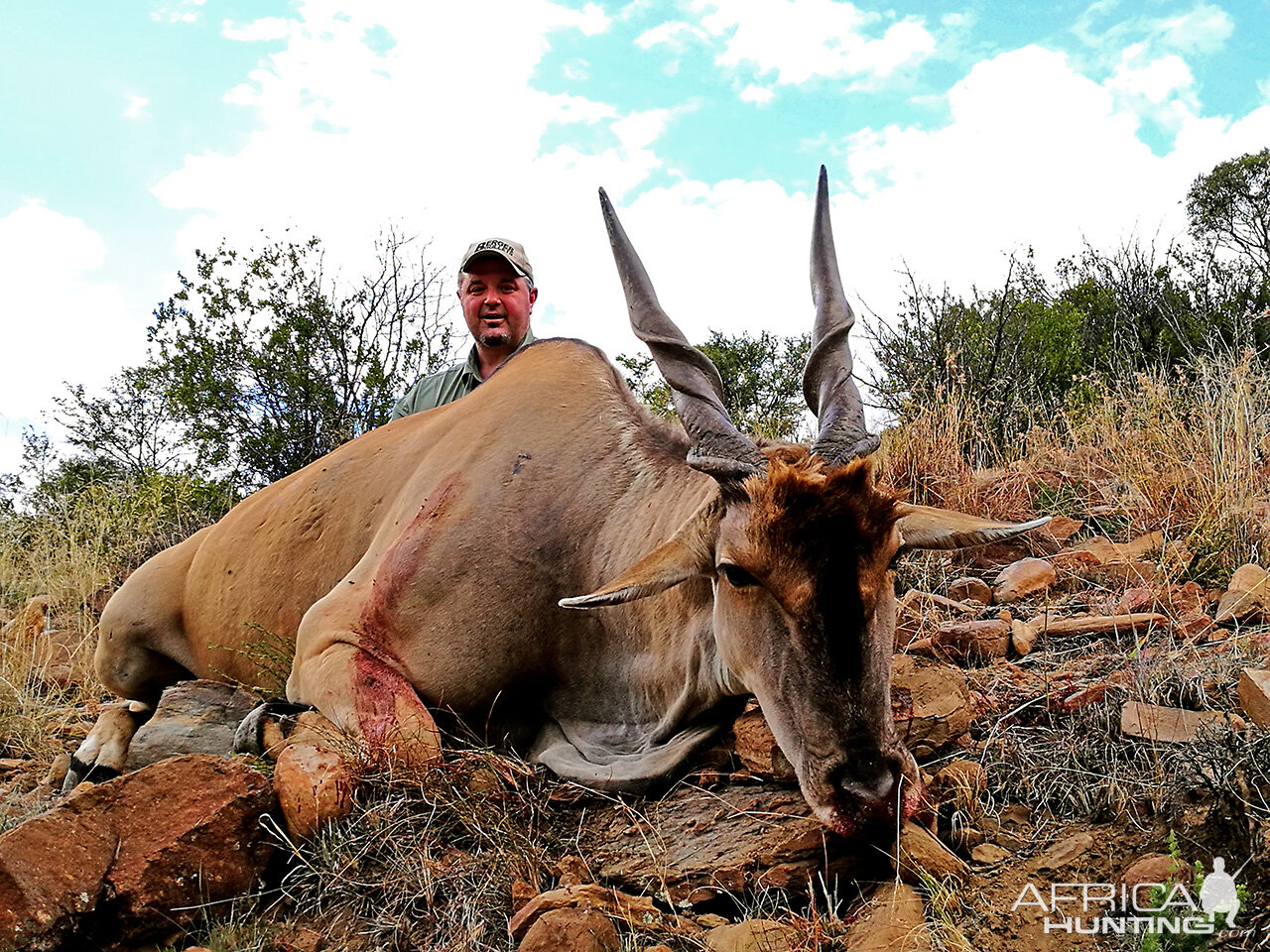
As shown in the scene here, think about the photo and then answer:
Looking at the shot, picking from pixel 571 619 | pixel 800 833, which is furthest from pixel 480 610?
pixel 800 833

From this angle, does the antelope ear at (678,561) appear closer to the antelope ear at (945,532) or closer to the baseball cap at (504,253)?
the antelope ear at (945,532)

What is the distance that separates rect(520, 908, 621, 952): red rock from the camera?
2.37 metres

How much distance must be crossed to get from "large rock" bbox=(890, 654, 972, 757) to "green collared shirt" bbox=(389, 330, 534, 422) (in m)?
4.18

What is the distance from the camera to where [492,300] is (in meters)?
6.89

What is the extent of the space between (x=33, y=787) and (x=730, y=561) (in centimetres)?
373

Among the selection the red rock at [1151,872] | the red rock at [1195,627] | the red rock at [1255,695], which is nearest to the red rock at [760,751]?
the red rock at [1151,872]

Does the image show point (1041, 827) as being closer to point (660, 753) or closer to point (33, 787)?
point (660, 753)

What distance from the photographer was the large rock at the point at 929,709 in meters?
3.11

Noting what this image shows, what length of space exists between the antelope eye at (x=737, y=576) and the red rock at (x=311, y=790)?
1.32 metres

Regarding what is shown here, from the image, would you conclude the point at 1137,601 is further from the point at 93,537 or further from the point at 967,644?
the point at 93,537

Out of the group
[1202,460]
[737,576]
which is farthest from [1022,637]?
[1202,460]

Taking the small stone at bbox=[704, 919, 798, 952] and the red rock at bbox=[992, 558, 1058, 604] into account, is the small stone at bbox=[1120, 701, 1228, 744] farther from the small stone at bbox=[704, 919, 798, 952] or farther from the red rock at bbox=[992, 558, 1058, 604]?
the red rock at bbox=[992, 558, 1058, 604]

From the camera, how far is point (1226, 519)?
4.74m

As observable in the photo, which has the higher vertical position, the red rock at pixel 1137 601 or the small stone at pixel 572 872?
the red rock at pixel 1137 601
